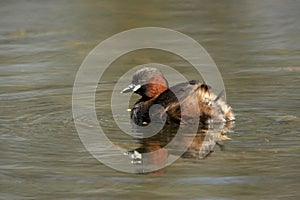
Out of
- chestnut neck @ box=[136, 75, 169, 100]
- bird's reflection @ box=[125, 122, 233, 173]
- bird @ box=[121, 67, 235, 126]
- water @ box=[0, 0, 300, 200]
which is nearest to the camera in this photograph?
water @ box=[0, 0, 300, 200]

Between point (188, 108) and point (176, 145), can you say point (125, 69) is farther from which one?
point (176, 145)

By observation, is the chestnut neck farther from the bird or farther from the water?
the water

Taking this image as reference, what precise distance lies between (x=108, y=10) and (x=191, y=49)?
3.46 m

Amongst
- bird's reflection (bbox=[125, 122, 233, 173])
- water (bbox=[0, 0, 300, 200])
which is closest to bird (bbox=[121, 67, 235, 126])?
bird's reflection (bbox=[125, 122, 233, 173])

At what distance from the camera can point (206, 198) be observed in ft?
19.9

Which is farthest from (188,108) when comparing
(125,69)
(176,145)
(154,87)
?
(125,69)

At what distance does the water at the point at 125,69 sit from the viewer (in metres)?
6.40

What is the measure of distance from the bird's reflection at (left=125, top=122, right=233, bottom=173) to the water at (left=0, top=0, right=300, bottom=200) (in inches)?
5.5

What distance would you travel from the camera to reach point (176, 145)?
7.57 metres

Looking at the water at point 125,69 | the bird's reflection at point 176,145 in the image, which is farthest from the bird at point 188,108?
the water at point 125,69

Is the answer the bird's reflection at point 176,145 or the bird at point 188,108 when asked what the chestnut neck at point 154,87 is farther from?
the bird's reflection at point 176,145

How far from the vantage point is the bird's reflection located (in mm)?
7203

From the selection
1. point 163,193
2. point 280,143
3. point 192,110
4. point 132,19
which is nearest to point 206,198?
point 163,193

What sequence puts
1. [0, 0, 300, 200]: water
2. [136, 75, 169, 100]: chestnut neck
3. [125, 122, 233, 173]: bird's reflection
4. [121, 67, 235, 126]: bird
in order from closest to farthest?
[0, 0, 300, 200]: water, [125, 122, 233, 173]: bird's reflection, [121, 67, 235, 126]: bird, [136, 75, 169, 100]: chestnut neck
